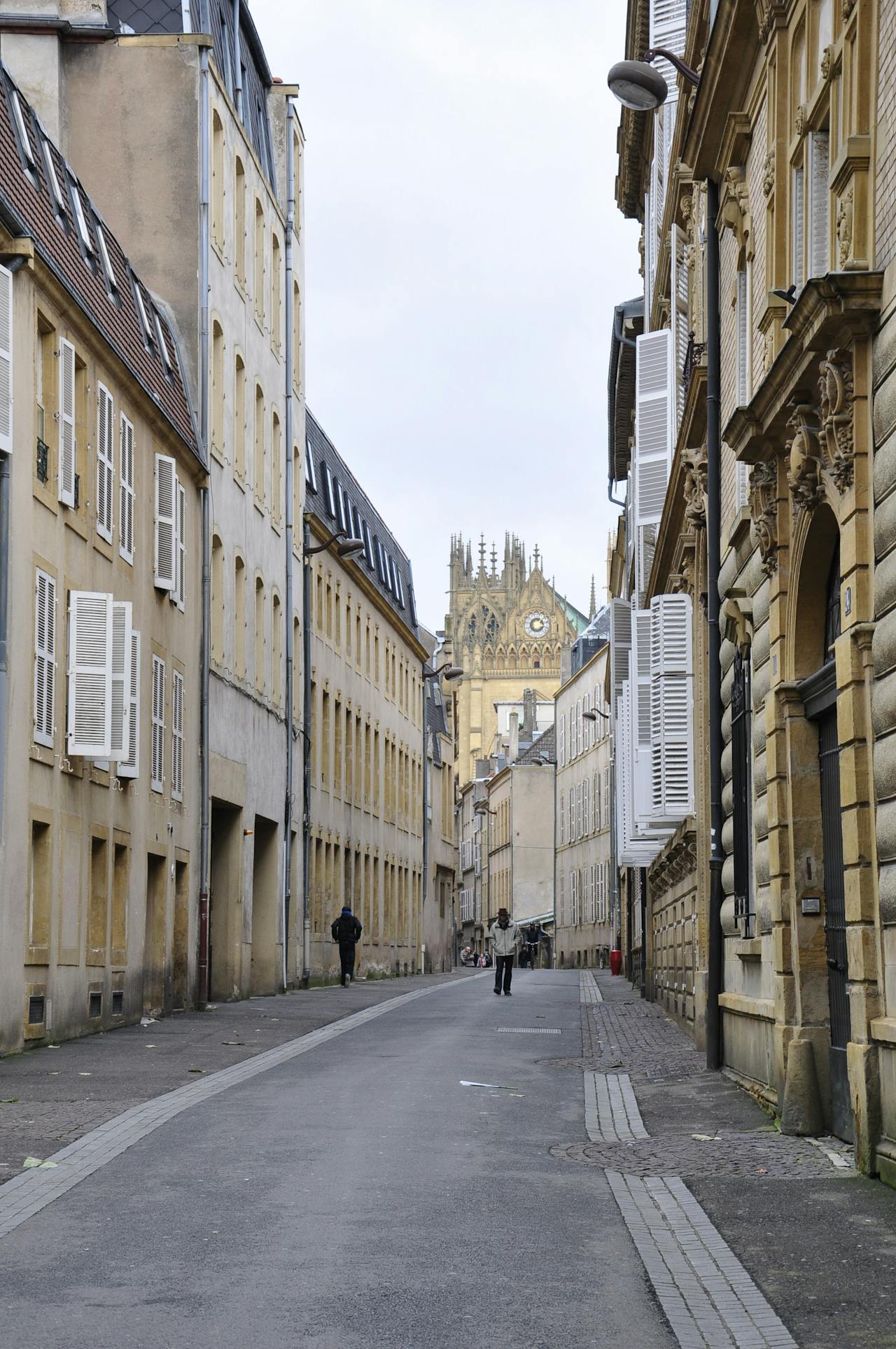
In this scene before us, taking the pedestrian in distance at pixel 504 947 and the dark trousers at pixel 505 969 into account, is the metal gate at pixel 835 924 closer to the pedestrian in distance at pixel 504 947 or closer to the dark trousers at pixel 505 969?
the pedestrian in distance at pixel 504 947

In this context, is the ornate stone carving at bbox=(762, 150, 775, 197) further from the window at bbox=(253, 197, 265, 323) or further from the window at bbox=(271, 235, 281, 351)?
the window at bbox=(271, 235, 281, 351)

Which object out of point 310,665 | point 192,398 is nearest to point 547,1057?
point 192,398

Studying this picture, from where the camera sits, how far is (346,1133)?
12.1 meters

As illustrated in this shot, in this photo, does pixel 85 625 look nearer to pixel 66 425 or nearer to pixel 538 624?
pixel 66 425

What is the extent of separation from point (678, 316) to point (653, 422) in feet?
5.50

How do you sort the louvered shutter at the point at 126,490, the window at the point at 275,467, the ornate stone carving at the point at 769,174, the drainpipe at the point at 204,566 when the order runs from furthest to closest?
the window at the point at 275,467
the drainpipe at the point at 204,566
the louvered shutter at the point at 126,490
the ornate stone carving at the point at 769,174

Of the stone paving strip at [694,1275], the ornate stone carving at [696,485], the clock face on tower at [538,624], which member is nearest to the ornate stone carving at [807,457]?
the stone paving strip at [694,1275]

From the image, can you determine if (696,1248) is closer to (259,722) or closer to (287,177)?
(259,722)

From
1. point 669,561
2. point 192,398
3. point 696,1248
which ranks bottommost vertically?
point 696,1248

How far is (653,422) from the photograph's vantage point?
86.6 ft

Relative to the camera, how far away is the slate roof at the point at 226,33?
30.4m

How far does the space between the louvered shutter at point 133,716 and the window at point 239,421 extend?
10039 mm

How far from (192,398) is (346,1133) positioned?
18.6 meters

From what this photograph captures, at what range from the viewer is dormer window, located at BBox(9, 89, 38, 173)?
68.5ft
